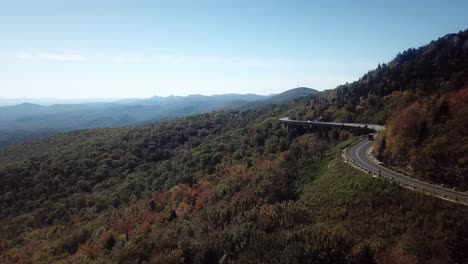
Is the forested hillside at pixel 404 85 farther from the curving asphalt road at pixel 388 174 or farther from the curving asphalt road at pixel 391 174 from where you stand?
the curving asphalt road at pixel 391 174

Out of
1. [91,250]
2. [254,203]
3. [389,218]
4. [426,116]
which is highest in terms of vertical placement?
[426,116]

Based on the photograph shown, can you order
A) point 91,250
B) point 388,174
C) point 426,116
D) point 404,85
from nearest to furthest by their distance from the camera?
1. point 388,174
2. point 91,250
3. point 426,116
4. point 404,85

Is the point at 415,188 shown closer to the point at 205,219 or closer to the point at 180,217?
the point at 205,219

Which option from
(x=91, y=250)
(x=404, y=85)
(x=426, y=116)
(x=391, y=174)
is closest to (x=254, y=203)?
(x=391, y=174)

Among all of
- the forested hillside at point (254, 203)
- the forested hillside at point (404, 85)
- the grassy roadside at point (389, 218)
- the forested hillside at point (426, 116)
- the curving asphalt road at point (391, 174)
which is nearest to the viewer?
the grassy roadside at point (389, 218)

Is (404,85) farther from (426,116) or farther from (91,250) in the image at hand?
(91,250)

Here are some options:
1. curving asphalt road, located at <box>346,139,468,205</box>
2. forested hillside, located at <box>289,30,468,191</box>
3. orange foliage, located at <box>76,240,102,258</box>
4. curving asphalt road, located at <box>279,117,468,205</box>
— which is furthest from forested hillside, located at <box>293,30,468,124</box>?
orange foliage, located at <box>76,240,102,258</box>

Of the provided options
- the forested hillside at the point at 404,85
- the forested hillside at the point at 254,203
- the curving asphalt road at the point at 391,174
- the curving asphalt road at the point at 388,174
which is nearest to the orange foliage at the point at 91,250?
the forested hillside at the point at 254,203
